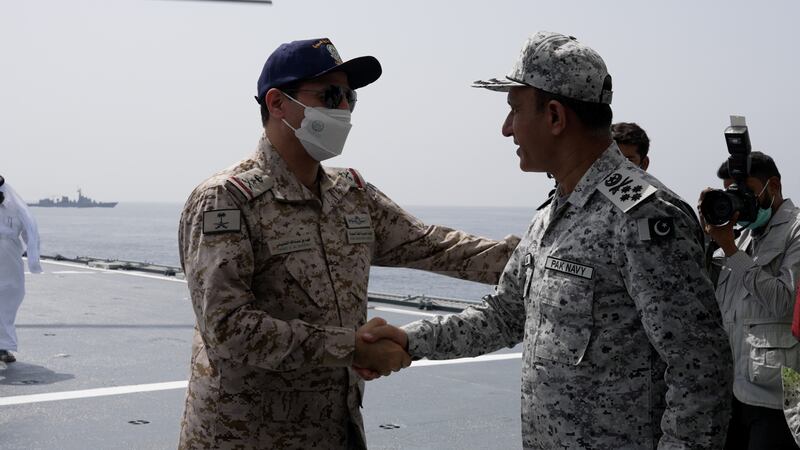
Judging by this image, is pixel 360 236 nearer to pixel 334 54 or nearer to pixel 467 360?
pixel 334 54

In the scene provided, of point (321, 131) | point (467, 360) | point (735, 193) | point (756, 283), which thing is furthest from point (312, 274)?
point (467, 360)

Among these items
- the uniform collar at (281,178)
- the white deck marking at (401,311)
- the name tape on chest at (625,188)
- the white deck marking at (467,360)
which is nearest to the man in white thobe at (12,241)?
the white deck marking at (467,360)

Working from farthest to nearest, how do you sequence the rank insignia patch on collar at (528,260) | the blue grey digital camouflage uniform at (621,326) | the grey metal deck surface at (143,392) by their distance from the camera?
the grey metal deck surface at (143,392) → the rank insignia patch on collar at (528,260) → the blue grey digital camouflage uniform at (621,326)

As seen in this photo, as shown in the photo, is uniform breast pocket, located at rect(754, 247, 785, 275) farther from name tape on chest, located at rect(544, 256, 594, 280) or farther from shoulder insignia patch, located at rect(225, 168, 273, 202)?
shoulder insignia patch, located at rect(225, 168, 273, 202)

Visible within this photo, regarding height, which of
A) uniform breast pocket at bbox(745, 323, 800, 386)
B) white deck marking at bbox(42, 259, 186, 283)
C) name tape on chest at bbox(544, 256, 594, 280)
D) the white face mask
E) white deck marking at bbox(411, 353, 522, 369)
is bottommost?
white deck marking at bbox(411, 353, 522, 369)

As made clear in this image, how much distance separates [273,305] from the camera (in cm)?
270

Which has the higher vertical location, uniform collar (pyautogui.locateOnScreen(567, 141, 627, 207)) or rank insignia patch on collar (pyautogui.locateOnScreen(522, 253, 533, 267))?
uniform collar (pyautogui.locateOnScreen(567, 141, 627, 207))

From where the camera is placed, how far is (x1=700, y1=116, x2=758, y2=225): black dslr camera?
3578 mm

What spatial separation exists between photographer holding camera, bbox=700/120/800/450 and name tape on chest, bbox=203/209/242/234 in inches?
71.3

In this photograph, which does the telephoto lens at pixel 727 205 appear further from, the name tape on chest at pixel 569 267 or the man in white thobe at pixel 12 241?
the man in white thobe at pixel 12 241

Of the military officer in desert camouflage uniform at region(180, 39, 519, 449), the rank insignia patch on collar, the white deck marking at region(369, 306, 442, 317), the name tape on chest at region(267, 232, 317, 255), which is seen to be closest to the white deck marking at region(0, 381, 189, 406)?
the white deck marking at region(369, 306, 442, 317)

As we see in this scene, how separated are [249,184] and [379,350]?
0.59m

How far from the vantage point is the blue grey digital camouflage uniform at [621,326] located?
2.12 meters

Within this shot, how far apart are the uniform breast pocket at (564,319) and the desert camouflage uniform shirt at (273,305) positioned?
57cm
